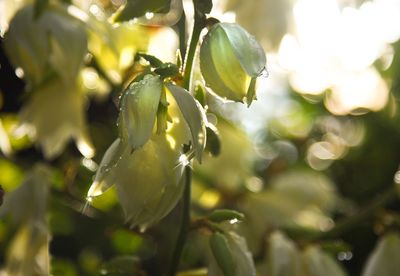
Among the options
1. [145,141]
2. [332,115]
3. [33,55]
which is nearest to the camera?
[145,141]

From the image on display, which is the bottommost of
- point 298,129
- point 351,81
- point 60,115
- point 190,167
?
point 298,129

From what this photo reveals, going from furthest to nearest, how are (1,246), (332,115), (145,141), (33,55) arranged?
(332,115)
(1,246)
(33,55)
(145,141)

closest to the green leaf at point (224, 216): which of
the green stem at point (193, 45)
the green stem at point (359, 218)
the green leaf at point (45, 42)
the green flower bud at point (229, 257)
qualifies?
the green flower bud at point (229, 257)

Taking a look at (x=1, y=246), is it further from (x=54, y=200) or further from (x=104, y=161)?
→ (x=104, y=161)

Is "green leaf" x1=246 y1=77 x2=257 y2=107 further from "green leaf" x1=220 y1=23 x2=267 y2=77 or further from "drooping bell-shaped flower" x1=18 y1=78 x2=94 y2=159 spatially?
"drooping bell-shaped flower" x1=18 y1=78 x2=94 y2=159

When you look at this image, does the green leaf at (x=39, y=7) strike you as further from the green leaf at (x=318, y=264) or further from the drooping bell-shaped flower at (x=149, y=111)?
the green leaf at (x=318, y=264)

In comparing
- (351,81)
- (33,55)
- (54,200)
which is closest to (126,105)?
(33,55)
